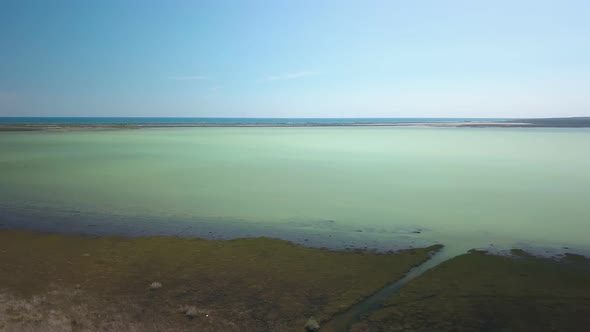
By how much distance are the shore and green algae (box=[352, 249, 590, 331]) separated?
0.07ft

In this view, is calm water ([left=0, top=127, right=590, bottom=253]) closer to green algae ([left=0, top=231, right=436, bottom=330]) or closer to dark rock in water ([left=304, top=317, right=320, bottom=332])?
green algae ([left=0, top=231, right=436, bottom=330])

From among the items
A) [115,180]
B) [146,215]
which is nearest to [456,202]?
[146,215]

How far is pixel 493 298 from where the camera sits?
7.38m

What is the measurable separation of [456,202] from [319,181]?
21.9 ft

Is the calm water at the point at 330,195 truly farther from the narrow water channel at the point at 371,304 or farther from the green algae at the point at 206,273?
the narrow water channel at the point at 371,304

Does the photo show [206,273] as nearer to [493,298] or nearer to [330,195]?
[493,298]

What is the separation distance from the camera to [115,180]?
18688mm

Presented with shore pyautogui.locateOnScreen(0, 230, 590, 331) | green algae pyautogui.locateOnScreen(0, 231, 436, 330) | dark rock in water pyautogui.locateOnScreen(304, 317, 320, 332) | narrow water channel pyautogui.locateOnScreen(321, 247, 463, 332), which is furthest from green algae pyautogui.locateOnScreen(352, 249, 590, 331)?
green algae pyautogui.locateOnScreen(0, 231, 436, 330)

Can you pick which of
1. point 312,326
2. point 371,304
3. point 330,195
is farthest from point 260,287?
point 330,195

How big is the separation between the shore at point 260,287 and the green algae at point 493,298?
2 cm

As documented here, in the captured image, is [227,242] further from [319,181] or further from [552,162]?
[552,162]

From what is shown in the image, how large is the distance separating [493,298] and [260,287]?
4491mm

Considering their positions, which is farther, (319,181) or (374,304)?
(319,181)

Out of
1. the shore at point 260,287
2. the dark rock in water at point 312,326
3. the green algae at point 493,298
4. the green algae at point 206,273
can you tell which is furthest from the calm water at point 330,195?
the dark rock in water at point 312,326
